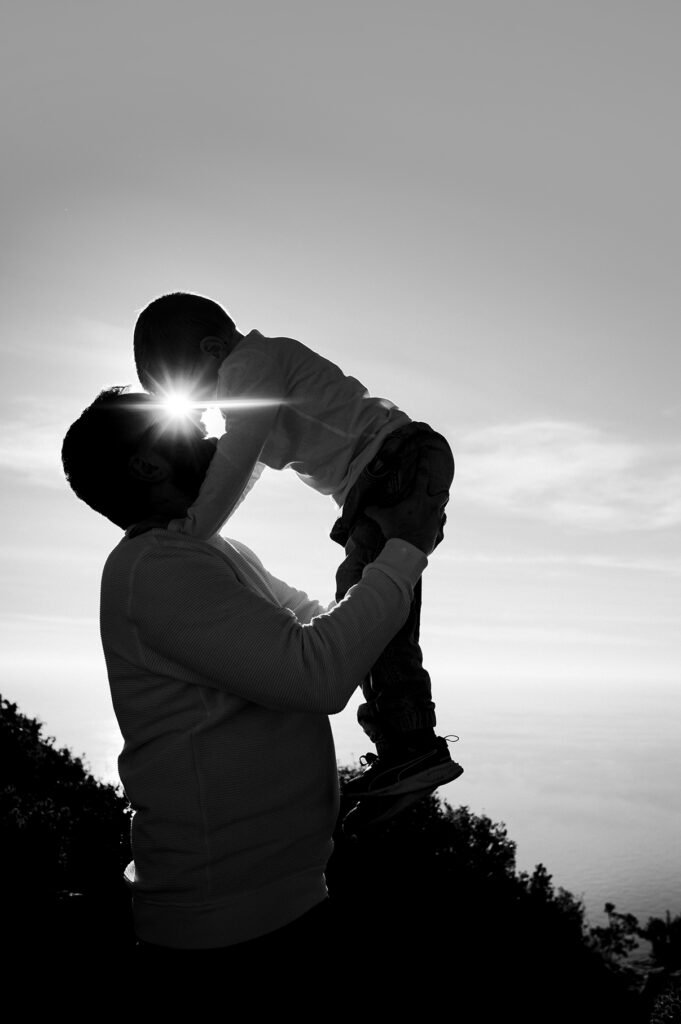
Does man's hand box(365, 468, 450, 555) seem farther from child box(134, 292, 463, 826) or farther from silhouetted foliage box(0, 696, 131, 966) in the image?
silhouetted foliage box(0, 696, 131, 966)

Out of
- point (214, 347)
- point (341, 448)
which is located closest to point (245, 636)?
point (341, 448)

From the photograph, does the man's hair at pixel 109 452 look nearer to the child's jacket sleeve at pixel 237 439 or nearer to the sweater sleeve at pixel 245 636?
the child's jacket sleeve at pixel 237 439

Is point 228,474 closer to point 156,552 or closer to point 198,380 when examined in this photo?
point 156,552

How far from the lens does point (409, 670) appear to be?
3492 mm

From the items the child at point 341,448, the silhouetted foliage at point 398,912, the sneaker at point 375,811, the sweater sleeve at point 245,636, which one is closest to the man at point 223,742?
the sweater sleeve at point 245,636

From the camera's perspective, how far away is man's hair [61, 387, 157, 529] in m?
2.49

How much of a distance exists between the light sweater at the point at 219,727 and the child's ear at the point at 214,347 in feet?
5.68

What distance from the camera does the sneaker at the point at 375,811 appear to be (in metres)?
3.02

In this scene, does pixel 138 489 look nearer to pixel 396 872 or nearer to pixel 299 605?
pixel 299 605

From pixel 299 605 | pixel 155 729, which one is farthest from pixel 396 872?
pixel 155 729

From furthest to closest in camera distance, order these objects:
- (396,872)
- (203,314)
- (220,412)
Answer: (396,872) < (203,314) < (220,412)

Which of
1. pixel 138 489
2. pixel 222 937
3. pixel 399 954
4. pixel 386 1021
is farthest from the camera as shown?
pixel 399 954

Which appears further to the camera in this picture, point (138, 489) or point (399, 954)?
point (399, 954)

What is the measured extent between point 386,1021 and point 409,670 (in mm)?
1377
